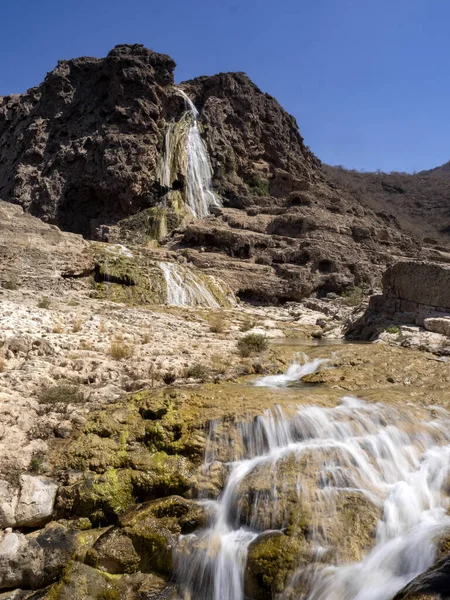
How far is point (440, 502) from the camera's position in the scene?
5.16 m

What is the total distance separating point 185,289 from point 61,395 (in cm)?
1272

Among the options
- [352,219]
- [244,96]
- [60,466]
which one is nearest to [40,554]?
[60,466]

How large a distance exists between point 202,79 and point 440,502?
40712 millimetres

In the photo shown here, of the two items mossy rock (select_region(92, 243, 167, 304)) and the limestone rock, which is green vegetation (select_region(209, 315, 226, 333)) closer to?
mossy rock (select_region(92, 243, 167, 304))

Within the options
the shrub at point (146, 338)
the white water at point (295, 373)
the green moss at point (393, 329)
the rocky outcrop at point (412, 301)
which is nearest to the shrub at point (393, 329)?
the green moss at point (393, 329)

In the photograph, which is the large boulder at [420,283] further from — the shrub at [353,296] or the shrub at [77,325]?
the shrub at [77,325]

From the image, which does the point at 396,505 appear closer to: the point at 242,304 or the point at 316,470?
the point at 316,470

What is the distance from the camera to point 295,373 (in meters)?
9.36

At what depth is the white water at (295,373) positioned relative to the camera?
338 inches

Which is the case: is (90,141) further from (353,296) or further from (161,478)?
(161,478)

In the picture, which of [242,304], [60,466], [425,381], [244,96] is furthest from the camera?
[244,96]

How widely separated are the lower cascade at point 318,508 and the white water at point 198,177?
26.3 meters

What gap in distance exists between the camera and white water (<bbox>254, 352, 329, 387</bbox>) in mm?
8586

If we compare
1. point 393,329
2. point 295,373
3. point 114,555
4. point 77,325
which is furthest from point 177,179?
point 114,555
